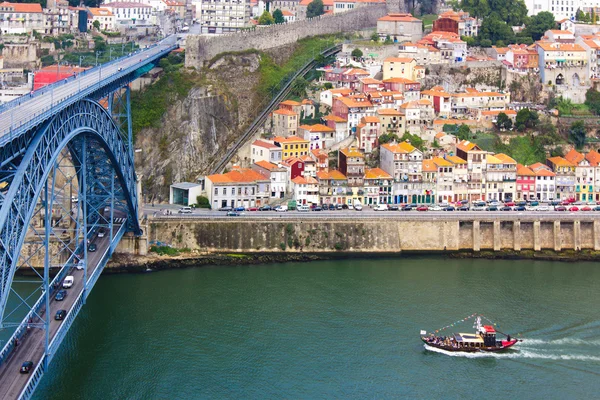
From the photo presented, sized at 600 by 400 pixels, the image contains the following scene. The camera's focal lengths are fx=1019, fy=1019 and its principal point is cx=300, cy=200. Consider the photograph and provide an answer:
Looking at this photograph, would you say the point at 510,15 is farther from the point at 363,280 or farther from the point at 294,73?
the point at 363,280

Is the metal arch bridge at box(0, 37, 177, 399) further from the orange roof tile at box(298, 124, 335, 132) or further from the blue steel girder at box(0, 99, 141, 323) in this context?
the orange roof tile at box(298, 124, 335, 132)

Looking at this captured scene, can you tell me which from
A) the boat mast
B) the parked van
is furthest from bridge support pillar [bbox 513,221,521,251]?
the parked van

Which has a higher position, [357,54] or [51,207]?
[357,54]

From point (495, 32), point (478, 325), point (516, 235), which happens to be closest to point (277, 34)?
point (495, 32)

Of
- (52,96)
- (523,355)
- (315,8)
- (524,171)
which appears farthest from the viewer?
(315,8)

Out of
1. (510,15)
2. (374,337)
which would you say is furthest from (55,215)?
(510,15)

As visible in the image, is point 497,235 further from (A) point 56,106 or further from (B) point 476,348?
(A) point 56,106
